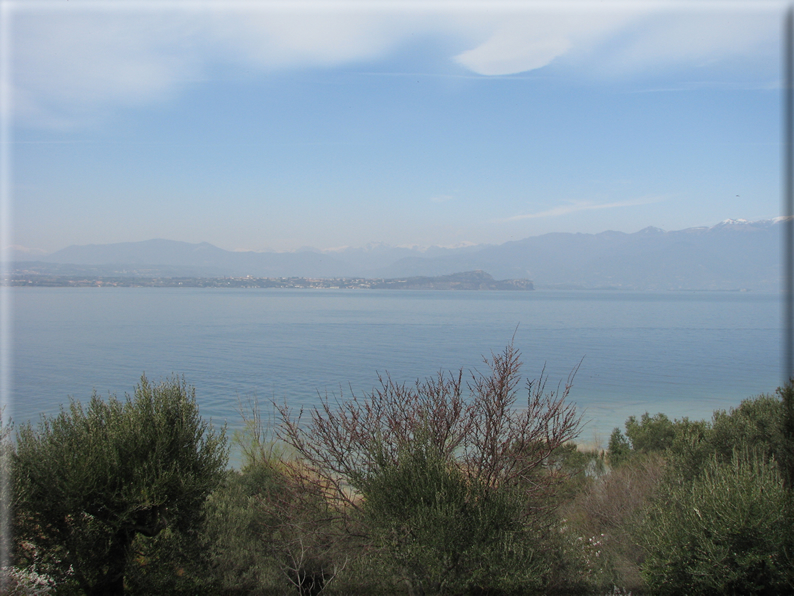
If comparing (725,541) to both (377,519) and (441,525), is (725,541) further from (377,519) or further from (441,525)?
(377,519)

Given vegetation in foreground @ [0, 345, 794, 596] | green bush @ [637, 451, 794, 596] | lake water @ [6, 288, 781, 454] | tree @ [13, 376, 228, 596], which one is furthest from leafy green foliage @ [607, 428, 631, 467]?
tree @ [13, 376, 228, 596]

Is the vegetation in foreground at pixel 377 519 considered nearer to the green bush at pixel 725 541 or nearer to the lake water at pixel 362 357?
the green bush at pixel 725 541

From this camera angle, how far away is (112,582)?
10.2 metres

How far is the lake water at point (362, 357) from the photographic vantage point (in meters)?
44.5

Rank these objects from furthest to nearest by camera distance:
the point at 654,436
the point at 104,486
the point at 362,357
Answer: the point at 362,357, the point at 654,436, the point at 104,486

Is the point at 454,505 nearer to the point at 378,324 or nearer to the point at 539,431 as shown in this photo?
the point at 539,431

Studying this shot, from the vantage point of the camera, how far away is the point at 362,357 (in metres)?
61.2

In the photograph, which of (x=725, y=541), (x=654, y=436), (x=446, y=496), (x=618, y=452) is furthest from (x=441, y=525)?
(x=618, y=452)

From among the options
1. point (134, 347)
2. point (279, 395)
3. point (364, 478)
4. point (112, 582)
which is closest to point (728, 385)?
point (279, 395)

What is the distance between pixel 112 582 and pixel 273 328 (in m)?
85.3

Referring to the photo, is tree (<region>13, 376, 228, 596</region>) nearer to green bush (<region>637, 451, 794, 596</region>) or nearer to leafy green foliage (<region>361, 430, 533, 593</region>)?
leafy green foliage (<region>361, 430, 533, 593</region>)

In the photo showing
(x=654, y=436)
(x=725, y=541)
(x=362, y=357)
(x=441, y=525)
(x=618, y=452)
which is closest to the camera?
(x=725, y=541)

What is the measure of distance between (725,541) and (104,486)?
36.1ft

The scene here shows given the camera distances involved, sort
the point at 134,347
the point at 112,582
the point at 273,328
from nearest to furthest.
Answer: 1. the point at 112,582
2. the point at 134,347
3. the point at 273,328
